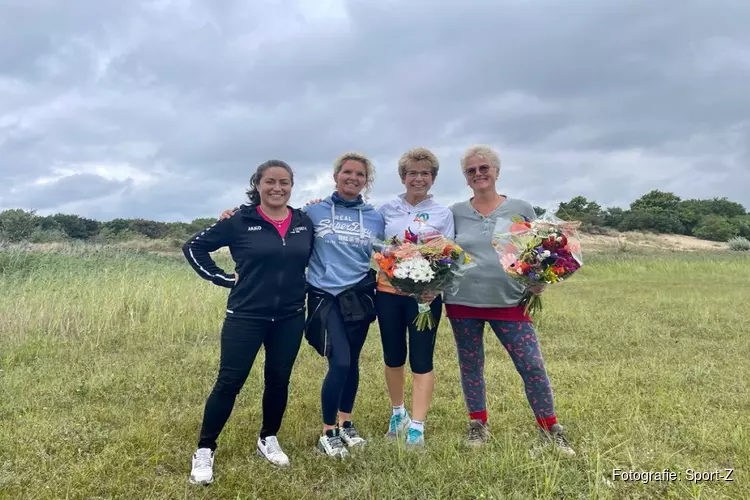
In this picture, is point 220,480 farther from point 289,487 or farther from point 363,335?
point 363,335

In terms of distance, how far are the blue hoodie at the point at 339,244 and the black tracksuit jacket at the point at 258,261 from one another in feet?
0.50

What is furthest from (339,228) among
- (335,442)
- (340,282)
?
(335,442)

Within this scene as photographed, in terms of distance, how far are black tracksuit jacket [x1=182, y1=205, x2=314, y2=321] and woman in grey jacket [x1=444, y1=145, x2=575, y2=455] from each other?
3.44 feet

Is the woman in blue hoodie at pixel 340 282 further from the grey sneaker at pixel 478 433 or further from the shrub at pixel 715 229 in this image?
the shrub at pixel 715 229

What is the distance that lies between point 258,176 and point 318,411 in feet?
7.11

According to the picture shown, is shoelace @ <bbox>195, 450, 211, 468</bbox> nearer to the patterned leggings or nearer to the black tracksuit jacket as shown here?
the black tracksuit jacket

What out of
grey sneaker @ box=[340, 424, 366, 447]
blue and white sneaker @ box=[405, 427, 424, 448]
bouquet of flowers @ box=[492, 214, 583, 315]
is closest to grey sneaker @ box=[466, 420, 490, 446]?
blue and white sneaker @ box=[405, 427, 424, 448]

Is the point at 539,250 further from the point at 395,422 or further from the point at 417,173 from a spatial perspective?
the point at 395,422

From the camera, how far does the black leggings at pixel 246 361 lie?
124 inches

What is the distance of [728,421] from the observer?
3822 mm

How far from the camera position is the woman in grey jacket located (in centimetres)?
338

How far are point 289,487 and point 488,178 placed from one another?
7.68 feet

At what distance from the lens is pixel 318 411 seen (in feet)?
14.4

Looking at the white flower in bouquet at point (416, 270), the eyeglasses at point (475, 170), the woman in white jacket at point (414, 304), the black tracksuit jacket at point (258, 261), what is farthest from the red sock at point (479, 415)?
the eyeglasses at point (475, 170)
